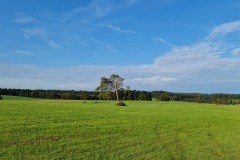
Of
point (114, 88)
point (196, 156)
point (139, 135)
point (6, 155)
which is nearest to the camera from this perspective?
point (6, 155)

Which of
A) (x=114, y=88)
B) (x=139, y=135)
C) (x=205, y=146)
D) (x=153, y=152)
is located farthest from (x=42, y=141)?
(x=114, y=88)

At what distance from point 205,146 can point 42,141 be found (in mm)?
8671

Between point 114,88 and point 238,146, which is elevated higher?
point 114,88

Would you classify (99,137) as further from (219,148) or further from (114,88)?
(114,88)

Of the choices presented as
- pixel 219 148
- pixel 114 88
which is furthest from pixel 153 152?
pixel 114 88

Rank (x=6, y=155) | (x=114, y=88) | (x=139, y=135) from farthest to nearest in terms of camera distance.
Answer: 1. (x=114, y=88)
2. (x=139, y=135)
3. (x=6, y=155)

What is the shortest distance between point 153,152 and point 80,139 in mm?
4102

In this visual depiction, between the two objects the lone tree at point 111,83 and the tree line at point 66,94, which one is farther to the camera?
the tree line at point 66,94

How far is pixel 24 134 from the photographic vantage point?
659 inches

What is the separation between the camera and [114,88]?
271ft

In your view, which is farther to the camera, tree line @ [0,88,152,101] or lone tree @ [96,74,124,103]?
tree line @ [0,88,152,101]

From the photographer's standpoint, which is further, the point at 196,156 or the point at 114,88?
the point at 114,88

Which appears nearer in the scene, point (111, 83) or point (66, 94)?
point (111, 83)

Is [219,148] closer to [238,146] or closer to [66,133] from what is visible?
[238,146]
